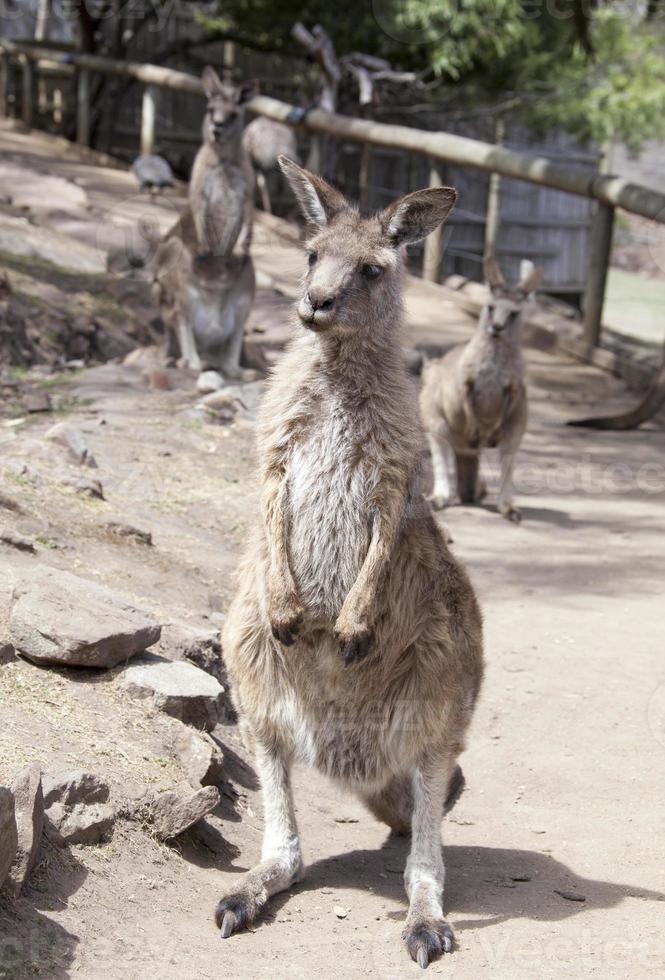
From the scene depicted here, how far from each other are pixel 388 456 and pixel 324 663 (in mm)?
532

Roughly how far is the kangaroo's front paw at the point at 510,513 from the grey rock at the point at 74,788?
13.3ft

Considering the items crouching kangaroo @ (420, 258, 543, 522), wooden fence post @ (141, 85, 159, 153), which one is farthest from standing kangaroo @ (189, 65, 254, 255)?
wooden fence post @ (141, 85, 159, 153)

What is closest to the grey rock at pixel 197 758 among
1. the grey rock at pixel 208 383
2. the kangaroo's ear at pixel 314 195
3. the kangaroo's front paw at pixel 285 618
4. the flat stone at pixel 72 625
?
the flat stone at pixel 72 625

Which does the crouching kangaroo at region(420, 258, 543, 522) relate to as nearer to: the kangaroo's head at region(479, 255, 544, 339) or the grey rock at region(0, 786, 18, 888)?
the kangaroo's head at region(479, 255, 544, 339)

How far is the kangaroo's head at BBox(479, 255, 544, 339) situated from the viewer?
6938 mm

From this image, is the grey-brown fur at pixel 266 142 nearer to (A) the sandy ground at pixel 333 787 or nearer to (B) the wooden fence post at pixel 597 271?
(B) the wooden fence post at pixel 597 271

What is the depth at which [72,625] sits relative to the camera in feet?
11.5

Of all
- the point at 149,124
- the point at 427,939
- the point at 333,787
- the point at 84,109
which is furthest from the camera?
the point at 84,109

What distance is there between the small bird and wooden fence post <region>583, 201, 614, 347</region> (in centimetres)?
503

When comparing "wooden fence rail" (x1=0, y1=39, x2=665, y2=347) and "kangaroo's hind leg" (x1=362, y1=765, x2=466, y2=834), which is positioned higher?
"wooden fence rail" (x1=0, y1=39, x2=665, y2=347)

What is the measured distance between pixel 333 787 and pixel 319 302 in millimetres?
1237

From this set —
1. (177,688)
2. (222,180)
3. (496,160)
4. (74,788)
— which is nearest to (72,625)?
(177,688)

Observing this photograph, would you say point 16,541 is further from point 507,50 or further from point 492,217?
point 507,50

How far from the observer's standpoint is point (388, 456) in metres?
3.20
